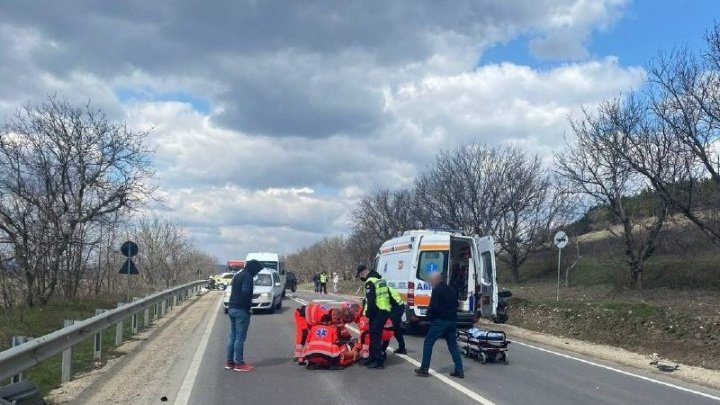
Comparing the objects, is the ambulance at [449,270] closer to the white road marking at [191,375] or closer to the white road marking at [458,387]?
the white road marking at [458,387]

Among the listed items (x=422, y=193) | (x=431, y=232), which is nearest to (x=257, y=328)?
(x=431, y=232)

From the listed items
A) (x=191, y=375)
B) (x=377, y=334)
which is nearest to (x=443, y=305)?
(x=377, y=334)

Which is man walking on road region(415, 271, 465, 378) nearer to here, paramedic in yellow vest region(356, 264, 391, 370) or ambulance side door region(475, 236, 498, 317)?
paramedic in yellow vest region(356, 264, 391, 370)

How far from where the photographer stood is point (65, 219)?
85.6 ft

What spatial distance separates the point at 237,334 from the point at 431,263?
732cm

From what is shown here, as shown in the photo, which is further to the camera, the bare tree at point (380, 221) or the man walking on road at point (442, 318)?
the bare tree at point (380, 221)

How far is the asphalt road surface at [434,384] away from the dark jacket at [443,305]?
0.93 metres

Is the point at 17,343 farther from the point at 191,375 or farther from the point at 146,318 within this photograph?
the point at 146,318

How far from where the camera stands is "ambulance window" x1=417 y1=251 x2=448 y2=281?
17.8 meters

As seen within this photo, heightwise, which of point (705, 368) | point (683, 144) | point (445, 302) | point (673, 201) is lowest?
point (705, 368)

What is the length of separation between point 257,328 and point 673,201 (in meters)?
14.6

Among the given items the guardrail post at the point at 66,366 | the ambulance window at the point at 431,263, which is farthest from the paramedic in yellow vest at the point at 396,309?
the guardrail post at the point at 66,366

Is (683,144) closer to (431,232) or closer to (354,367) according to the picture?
(431,232)

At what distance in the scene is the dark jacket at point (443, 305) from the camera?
37.8 ft
